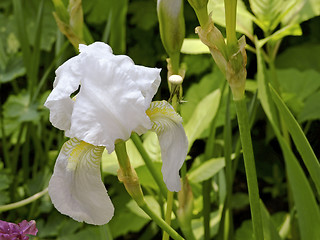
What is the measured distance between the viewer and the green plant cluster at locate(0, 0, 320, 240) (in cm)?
83

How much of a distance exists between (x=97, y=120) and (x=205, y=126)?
1.53ft

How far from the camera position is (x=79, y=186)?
Answer: 542 mm

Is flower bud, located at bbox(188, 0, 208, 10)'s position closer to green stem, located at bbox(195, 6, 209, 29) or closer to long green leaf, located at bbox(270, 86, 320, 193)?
green stem, located at bbox(195, 6, 209, 29)

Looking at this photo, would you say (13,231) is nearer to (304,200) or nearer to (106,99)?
A: (106,99)

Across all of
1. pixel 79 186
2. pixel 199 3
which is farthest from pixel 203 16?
pixel 79 186

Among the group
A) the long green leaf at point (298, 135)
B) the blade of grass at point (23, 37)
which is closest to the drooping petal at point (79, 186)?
the long green leaf at point (298, 135)

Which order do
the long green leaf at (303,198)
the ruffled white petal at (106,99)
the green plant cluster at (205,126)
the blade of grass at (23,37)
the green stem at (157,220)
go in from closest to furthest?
1. the ruffled white petal at (106,99)
2. the green stem at (157,220)
3. the long green leaf at (303,198)
4. the green plant cluster at (205,126)
5. the blade of grass at (23,37)

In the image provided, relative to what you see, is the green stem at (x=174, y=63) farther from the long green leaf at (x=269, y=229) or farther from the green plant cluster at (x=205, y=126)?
the long green leaf at (x=269, y=229)

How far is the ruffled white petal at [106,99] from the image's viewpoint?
50 cm

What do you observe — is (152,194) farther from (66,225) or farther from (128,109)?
(128,109)

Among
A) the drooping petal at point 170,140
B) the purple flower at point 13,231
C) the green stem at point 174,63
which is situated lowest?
the purple flower at point 13,231

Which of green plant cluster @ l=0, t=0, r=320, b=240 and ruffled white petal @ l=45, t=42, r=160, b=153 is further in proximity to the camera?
green plant cluster @ l=0, t=0, r=320, b=240

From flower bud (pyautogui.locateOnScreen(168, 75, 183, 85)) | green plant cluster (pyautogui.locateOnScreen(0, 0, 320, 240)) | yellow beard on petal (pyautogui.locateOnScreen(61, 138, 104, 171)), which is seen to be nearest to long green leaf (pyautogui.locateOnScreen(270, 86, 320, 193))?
green plant cluster (pyautogui.locateOnScreen(0, 0, 320, 240))

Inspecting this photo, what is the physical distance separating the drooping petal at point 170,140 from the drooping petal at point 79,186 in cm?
7
